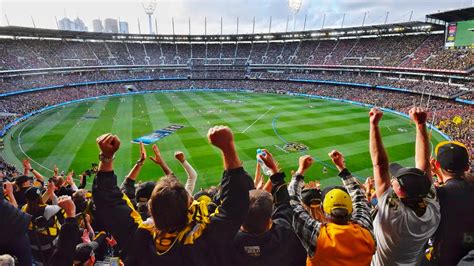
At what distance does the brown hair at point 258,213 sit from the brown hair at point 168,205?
2.51 feet

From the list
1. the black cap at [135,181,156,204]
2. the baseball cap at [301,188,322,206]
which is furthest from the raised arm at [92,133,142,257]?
the baseball cap at [301,188,322,206]

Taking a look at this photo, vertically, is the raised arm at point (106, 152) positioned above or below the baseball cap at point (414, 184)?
above

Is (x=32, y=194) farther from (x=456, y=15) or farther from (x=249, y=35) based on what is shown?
(x=249, y=35)

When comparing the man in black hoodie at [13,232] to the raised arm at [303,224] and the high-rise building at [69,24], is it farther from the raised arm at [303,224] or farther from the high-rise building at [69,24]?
the high-rise building at [69,24]

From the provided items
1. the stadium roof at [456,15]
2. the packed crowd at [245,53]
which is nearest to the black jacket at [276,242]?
the packed crowd at [245,53]

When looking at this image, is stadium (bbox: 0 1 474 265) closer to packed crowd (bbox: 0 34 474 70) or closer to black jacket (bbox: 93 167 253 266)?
black jacket (bbox: 93 167 253 266)

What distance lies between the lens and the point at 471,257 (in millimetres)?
3221

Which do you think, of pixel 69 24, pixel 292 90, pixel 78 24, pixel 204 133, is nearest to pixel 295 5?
pixel 292 90

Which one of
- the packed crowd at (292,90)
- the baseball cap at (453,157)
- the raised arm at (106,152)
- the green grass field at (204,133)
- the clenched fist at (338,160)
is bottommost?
the green grass field at (204,133)

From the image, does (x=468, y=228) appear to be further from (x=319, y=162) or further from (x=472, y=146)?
(x=472, y=146)

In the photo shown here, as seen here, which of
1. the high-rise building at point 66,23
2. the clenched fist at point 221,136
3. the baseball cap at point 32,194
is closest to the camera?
the clenched fist at point 221,136

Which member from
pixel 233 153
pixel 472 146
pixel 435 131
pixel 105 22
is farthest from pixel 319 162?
pixel 105 22

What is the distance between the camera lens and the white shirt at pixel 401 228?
301 cm

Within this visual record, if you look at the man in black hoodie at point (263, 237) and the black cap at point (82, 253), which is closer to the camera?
the man in black hoodie at point (263, 237)
